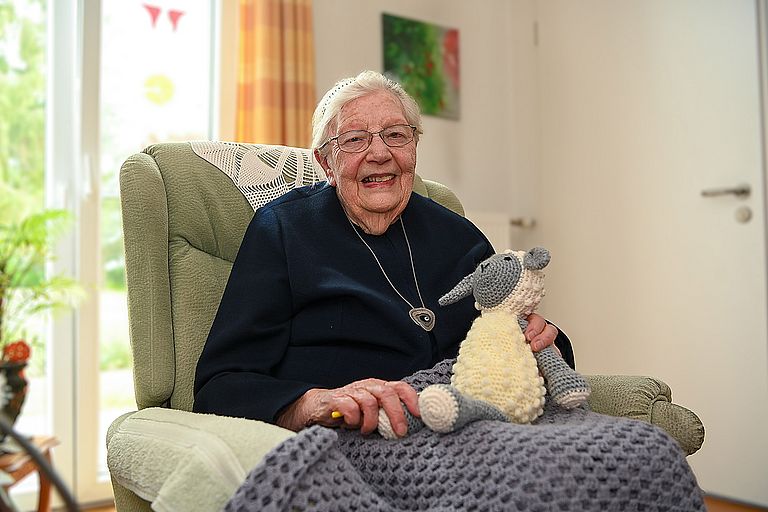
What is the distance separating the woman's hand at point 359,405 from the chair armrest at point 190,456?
154mm

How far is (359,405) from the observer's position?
117 cm

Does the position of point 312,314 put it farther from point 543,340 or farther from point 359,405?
point 543,340

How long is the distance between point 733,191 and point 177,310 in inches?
82.4

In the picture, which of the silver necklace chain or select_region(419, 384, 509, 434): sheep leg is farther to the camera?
the silver necklace chain

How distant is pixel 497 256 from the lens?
134 cm

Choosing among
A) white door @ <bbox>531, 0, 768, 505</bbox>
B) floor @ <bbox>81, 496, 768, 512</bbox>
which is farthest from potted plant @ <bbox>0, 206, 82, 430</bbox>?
white door @ <bbox>531, 0, 768, 505</bbox>

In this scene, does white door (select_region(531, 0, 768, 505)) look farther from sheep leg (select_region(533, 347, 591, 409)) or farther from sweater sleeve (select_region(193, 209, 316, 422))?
sweater sleeve (select_region(193, 209, 316, 422))

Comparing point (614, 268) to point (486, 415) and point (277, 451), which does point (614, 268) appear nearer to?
point (486, 415)

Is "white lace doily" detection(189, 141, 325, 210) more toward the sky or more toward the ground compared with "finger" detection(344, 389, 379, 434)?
more toward the sky

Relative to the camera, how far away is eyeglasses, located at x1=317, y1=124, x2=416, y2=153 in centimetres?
156

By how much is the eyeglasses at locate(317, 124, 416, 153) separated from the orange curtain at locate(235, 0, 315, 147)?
127 cm

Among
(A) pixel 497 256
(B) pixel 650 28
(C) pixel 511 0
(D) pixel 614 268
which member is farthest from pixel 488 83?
(A) pixel 497 256

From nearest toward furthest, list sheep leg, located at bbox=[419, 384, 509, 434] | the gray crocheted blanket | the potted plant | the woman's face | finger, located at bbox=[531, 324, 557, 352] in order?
the gray crocheted blanket, sheep leg, located at bbox=[419, 384, 509, 434], finger, located at bbox=[531, 324, 557, 352], the woman's face, the potted plant

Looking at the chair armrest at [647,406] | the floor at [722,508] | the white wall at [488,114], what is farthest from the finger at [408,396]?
the white wall at [488,114]
